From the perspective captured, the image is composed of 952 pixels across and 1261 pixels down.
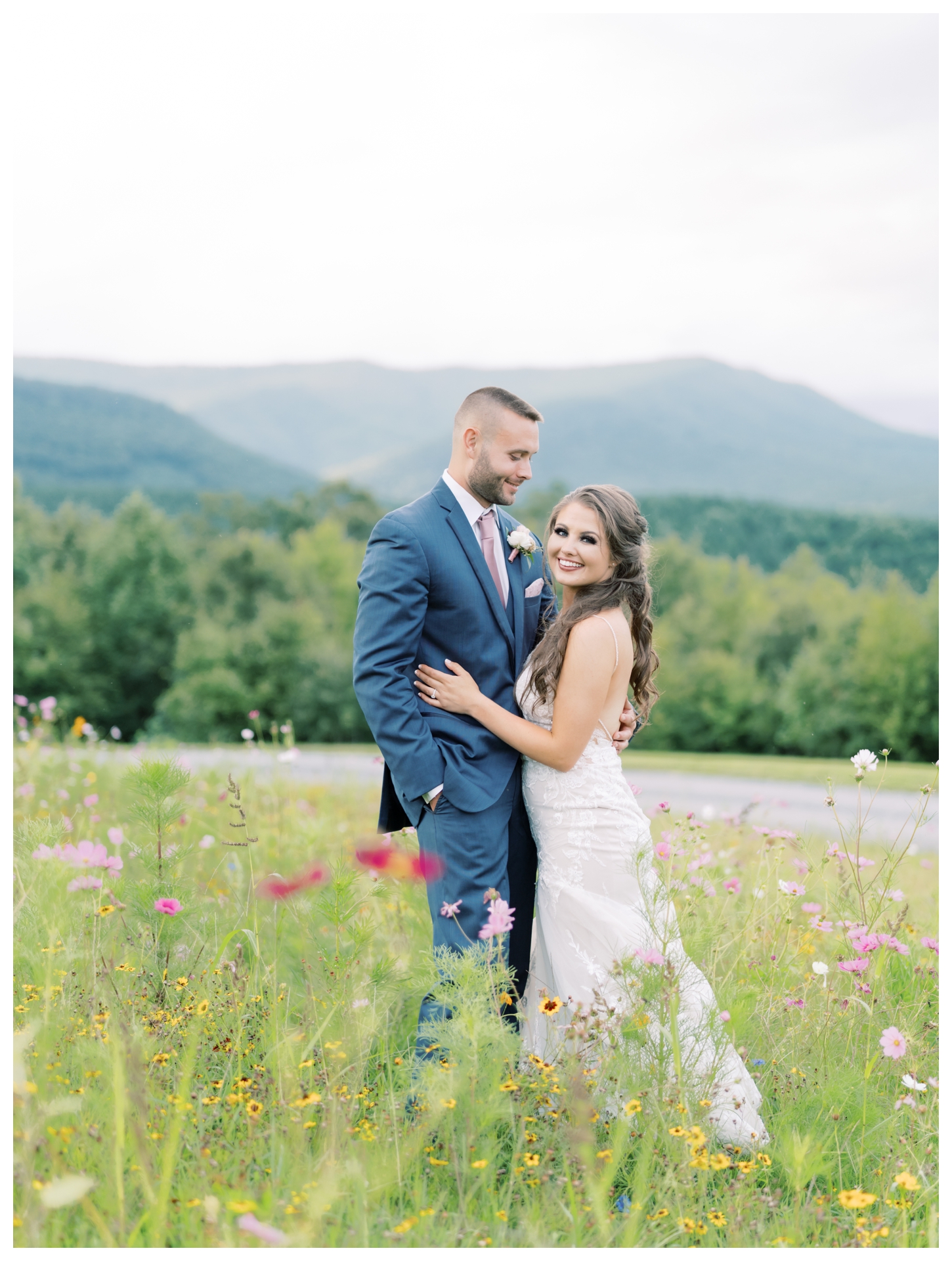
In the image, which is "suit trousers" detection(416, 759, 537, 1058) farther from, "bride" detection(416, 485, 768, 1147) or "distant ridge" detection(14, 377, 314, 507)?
"distant ridge" detection(14, 377, 314, 507)

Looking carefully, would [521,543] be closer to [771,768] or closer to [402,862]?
[402,862]

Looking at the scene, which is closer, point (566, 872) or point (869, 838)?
point (566, 872)

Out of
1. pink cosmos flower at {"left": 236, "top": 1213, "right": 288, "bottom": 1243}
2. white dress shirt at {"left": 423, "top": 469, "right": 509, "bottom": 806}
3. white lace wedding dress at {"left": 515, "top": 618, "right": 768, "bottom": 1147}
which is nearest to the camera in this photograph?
pink cosmos flower at {"left": 236, "top": 1213, "right": 288, "bottom": 1243}

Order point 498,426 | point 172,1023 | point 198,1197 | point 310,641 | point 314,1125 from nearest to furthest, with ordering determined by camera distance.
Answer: point 198,1197
point 314,1125
point 172,1023
point 498,426
point 310,641

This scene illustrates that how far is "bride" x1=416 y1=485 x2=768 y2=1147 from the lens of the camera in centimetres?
345

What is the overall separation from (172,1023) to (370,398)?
603 ft

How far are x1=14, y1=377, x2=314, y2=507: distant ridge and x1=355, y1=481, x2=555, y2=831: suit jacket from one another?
223 ft

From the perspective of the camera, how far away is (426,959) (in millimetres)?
3123

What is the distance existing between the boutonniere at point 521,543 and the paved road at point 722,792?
4.55 m

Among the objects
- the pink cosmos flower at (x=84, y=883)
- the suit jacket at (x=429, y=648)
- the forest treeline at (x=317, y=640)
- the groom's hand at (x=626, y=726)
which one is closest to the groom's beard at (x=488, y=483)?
the suit jacket at (x=429, y=648)

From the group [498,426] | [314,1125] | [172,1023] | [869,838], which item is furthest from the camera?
[869,838]

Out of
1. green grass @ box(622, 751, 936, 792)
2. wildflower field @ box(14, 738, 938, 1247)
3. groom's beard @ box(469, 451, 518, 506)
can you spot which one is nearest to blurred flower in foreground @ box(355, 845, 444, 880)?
wildflower field @ box(14, 738, 938, 1247)
